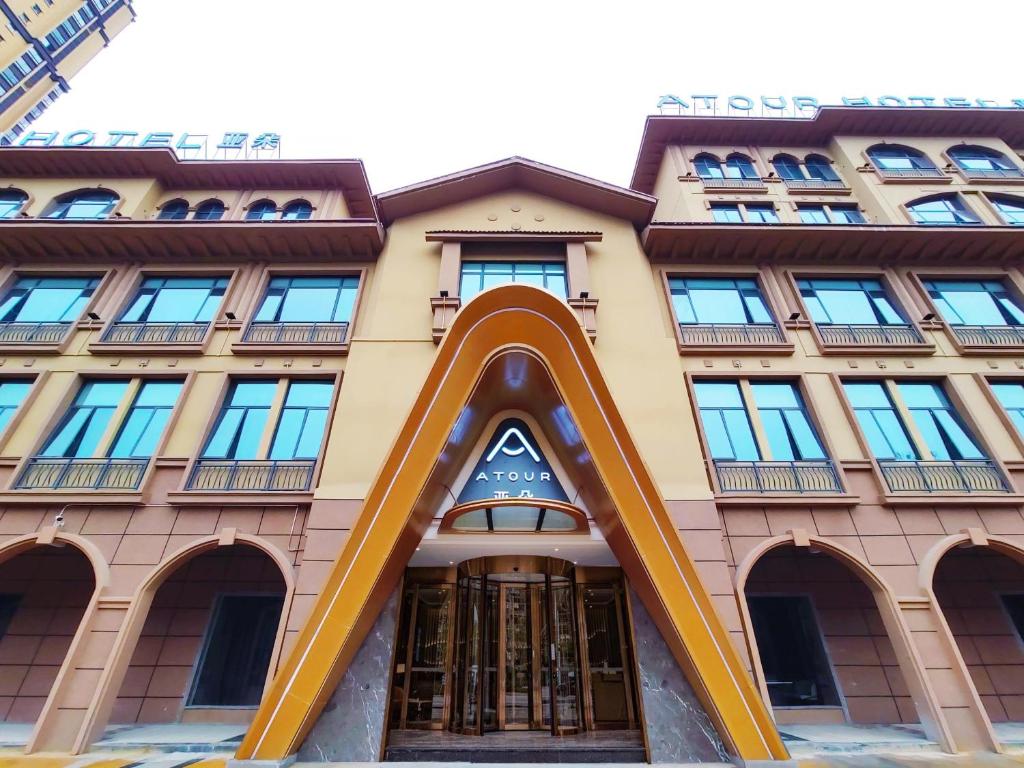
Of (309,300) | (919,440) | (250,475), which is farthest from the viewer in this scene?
(309,300)

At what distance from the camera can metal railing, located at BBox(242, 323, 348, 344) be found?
45.2 ft

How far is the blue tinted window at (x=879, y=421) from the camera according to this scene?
40.4 feet

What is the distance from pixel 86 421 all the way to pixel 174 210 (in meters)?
8.80

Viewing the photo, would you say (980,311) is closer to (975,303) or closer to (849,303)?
(975,303)

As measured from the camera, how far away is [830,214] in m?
17.7

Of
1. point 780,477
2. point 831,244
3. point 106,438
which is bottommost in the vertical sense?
point 780,477

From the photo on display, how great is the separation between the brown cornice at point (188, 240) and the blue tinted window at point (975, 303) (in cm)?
1740

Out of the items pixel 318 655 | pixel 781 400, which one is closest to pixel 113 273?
pixel 318 655

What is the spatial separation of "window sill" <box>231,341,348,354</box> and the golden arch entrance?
6301 mm

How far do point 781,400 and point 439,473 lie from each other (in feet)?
30.9

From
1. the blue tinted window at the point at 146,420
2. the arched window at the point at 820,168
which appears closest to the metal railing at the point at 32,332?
the blue tinted window at the point at 146,420

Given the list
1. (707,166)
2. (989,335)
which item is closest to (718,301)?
(989,335)

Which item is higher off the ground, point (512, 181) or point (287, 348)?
point (512, 181)

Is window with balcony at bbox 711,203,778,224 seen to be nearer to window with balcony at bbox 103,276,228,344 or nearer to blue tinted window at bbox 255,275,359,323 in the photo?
blue tinted window at bbox 255,275,359,323
